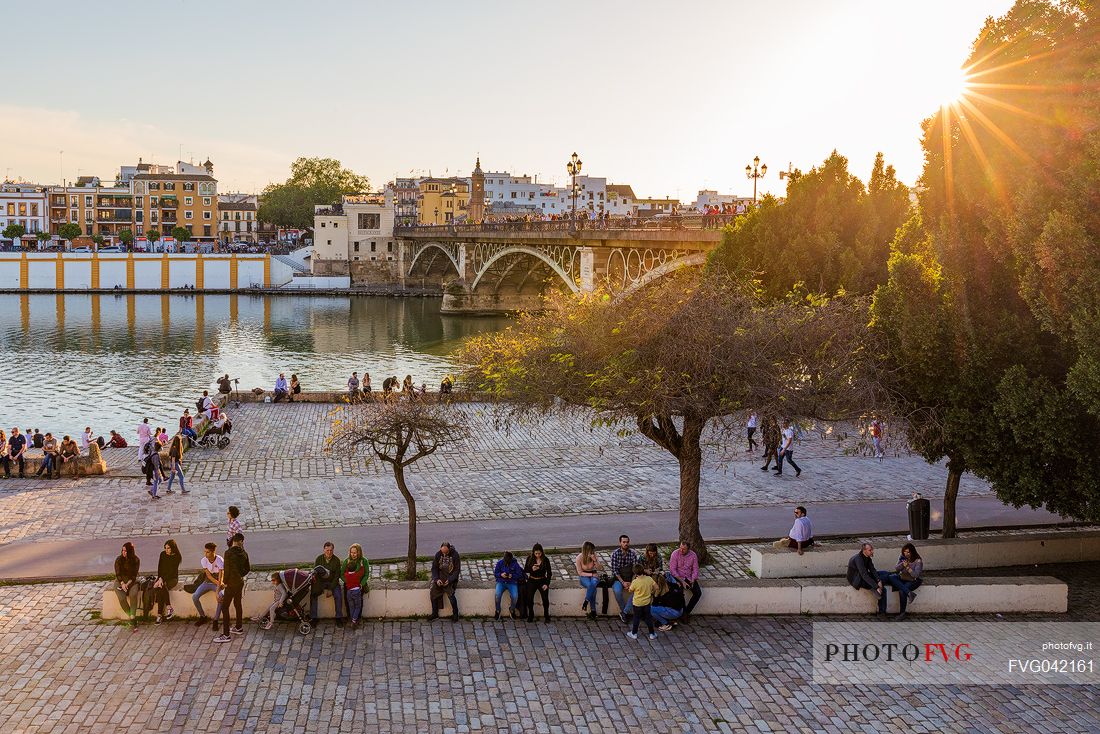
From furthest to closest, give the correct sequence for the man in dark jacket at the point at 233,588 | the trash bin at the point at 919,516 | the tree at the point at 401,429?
1. the trash bin at the point at 919,516
2. the tree at the point at 401,429
3. the man in dark jacket at the point at 233,588

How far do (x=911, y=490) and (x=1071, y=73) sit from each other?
28.2 feet

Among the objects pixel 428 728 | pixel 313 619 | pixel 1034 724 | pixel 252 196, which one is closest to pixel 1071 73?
pixel 1034 724

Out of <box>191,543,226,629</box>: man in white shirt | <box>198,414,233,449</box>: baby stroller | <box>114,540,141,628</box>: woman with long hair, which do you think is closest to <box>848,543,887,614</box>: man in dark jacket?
<box>191,543,226,629</box>: man in white shirt

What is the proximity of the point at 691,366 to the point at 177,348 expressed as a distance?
45021 millimetres

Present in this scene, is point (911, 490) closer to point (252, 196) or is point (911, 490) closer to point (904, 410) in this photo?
point (904, 410)

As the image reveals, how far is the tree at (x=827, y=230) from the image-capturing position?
23.8 m

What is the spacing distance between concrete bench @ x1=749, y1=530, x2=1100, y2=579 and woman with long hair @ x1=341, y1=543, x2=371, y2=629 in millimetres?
4925

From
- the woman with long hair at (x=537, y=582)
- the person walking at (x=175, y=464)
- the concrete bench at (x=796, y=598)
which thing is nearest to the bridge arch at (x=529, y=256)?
the person walking at (x=175, y=464)

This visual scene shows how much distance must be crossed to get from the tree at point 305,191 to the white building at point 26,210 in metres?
24.9

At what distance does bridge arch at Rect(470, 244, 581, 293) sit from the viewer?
46781 mm

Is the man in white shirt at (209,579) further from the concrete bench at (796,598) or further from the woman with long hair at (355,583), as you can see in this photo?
the woman with long hair at (355,583)

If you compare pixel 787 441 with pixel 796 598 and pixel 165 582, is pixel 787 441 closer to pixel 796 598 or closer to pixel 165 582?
pixel 796 598

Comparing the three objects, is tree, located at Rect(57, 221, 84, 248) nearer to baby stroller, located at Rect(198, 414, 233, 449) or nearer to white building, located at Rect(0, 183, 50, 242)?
white building, located at Rect(0, 183, 50, 242)

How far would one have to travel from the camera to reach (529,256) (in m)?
65.1
